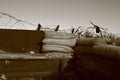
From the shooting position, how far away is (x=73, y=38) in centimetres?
387

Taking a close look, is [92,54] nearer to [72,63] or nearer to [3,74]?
[72,63]

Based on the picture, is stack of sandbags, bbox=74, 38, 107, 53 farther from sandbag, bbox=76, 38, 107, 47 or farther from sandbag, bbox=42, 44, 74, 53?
sandbag, bbox=42, 44, 74, 53

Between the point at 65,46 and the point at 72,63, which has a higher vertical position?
the point at 65,46

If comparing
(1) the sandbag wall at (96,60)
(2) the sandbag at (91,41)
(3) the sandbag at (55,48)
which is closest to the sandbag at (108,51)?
(1) the sandbag wall at (96,60)

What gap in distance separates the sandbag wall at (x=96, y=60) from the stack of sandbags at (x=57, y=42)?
0.16 metres

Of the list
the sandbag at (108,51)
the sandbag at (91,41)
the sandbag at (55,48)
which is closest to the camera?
the sandbag at (108,51)

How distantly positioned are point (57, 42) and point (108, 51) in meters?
1.23

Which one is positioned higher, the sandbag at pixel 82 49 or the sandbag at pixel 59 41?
the sandbag at pixel 59 41

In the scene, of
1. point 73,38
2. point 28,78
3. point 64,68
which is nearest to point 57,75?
point 64,68

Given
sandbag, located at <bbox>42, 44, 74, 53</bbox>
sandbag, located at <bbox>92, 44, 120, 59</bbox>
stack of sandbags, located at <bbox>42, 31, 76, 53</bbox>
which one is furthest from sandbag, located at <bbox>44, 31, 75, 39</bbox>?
sandbag, located at <bbox>92, 44, 120, 59</bbox>

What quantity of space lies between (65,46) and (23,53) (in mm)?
712

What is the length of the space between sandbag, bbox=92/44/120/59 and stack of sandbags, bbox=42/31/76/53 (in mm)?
728

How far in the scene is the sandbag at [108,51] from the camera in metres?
2.52

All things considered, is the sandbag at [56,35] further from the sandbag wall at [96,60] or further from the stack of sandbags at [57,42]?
the sandbag wall at [96,60]
